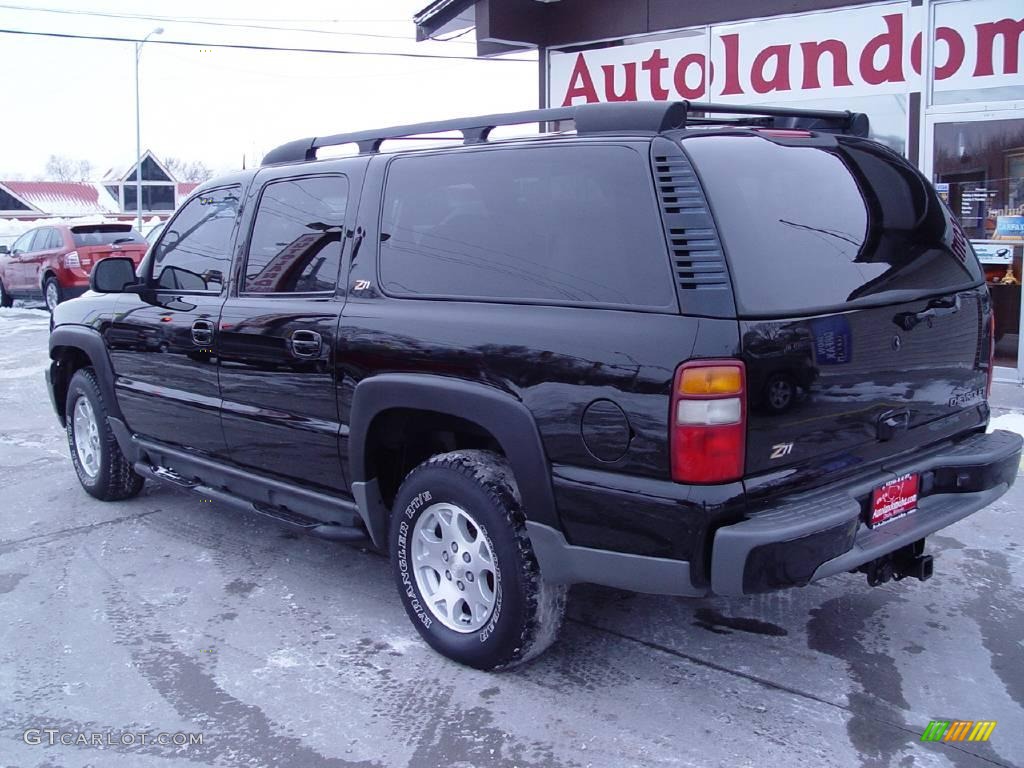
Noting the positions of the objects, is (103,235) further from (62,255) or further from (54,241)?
(62,255)

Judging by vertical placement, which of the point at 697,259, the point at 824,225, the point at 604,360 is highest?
the point at 824,225

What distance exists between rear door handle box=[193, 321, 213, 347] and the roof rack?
33.3 inches

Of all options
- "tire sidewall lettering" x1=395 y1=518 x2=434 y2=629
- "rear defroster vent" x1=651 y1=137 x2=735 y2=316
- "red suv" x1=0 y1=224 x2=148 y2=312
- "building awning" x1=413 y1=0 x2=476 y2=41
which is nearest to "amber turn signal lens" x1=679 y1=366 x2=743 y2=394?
"rear defroster vent" x1=651 y1=137 x2=735 y2=316

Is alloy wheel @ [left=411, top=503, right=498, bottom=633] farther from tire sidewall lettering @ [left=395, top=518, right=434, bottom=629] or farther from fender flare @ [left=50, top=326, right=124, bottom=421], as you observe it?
fender flare @ [left=50, top=326, right=124, bottom=421]

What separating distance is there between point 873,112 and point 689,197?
24.6 ft

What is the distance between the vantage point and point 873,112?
9594 millimetres

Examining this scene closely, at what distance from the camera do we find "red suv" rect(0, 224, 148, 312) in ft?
58.1

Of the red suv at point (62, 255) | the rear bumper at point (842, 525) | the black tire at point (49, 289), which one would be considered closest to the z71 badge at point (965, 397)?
the rear bumper at point (842, 525)

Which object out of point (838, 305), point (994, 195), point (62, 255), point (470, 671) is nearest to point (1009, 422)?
point (994, 195)

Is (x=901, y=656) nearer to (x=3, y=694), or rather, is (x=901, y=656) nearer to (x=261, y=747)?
(x=261, y=747)

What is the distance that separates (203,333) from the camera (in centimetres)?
466

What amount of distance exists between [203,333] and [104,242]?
49.6 feet

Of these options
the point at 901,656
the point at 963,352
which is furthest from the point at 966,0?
the point at 901,656

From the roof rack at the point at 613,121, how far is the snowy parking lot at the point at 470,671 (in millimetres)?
1984
